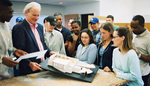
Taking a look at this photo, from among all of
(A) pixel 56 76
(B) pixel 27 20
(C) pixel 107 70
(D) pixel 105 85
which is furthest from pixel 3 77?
(C) pixel 107 70

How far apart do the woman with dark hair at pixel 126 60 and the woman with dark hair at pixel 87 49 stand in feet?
1.28

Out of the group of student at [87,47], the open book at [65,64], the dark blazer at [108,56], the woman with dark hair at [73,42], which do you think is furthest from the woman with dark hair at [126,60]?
the woman with dark hair at [73,42]

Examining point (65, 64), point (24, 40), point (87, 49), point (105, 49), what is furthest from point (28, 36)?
point (105, 49)

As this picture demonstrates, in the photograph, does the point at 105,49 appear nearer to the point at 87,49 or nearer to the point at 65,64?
the point at 87,49

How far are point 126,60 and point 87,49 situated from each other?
2.19ft

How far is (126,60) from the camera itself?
145 centimetres

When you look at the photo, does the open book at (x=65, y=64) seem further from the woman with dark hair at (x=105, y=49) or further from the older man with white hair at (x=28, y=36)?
the woman with dark hair at (x=105, y=49)

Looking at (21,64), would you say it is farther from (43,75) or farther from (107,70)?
(107,70)

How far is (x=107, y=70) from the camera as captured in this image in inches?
62.0

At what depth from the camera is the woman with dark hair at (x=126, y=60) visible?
1358 mm

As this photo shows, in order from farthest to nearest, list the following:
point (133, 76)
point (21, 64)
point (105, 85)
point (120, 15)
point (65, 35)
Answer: point (120, 15) < point (65, 35) < point (21, 64) < point (133, 76) < point (105, 85)

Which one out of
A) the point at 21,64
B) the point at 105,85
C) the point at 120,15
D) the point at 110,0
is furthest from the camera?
the point at 120,15

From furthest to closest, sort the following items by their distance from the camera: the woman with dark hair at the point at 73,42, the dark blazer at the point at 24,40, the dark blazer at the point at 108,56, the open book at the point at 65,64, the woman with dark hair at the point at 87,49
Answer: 1. the woman with dark hair at the point at 73,42
2. the woman with dark hair at the point at 87,49
3. the dark blazer at the point at 108,56
4. the dark blazer at the point at 24,40
5. the open book at the point at 65,64

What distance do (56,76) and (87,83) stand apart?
352 millimetres
